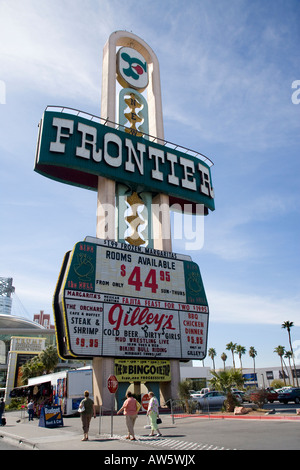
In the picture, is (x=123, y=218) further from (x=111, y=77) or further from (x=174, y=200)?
(x=111, y=77)

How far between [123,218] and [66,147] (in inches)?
325

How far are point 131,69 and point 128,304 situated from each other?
28674 millimetres

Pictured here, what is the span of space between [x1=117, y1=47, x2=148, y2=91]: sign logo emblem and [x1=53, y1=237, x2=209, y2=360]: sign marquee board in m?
21.5

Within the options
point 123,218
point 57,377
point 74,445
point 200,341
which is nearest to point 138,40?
point 123,218

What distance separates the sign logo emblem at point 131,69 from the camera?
4106 cm

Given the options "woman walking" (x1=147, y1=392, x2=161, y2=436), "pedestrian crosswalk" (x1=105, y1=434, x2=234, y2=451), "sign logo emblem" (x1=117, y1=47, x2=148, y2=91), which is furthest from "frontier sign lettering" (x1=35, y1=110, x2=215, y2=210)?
"pedestrian crosswalk" (x1=105, y1=434, x2=234, y2=451)

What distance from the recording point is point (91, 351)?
82.7 ft

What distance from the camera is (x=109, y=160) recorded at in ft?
111

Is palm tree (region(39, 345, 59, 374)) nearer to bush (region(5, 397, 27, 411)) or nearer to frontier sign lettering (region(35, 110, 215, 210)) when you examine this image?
bush (region(5, 397, 27, 411))

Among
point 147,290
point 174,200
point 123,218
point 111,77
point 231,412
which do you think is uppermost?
point 111,77

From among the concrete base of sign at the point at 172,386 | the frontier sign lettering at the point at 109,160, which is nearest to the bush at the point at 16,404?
the concrete base of sign at the point at 172,386

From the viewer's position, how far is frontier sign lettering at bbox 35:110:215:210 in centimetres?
3209

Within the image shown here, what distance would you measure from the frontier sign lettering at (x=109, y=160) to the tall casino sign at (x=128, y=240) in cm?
10
